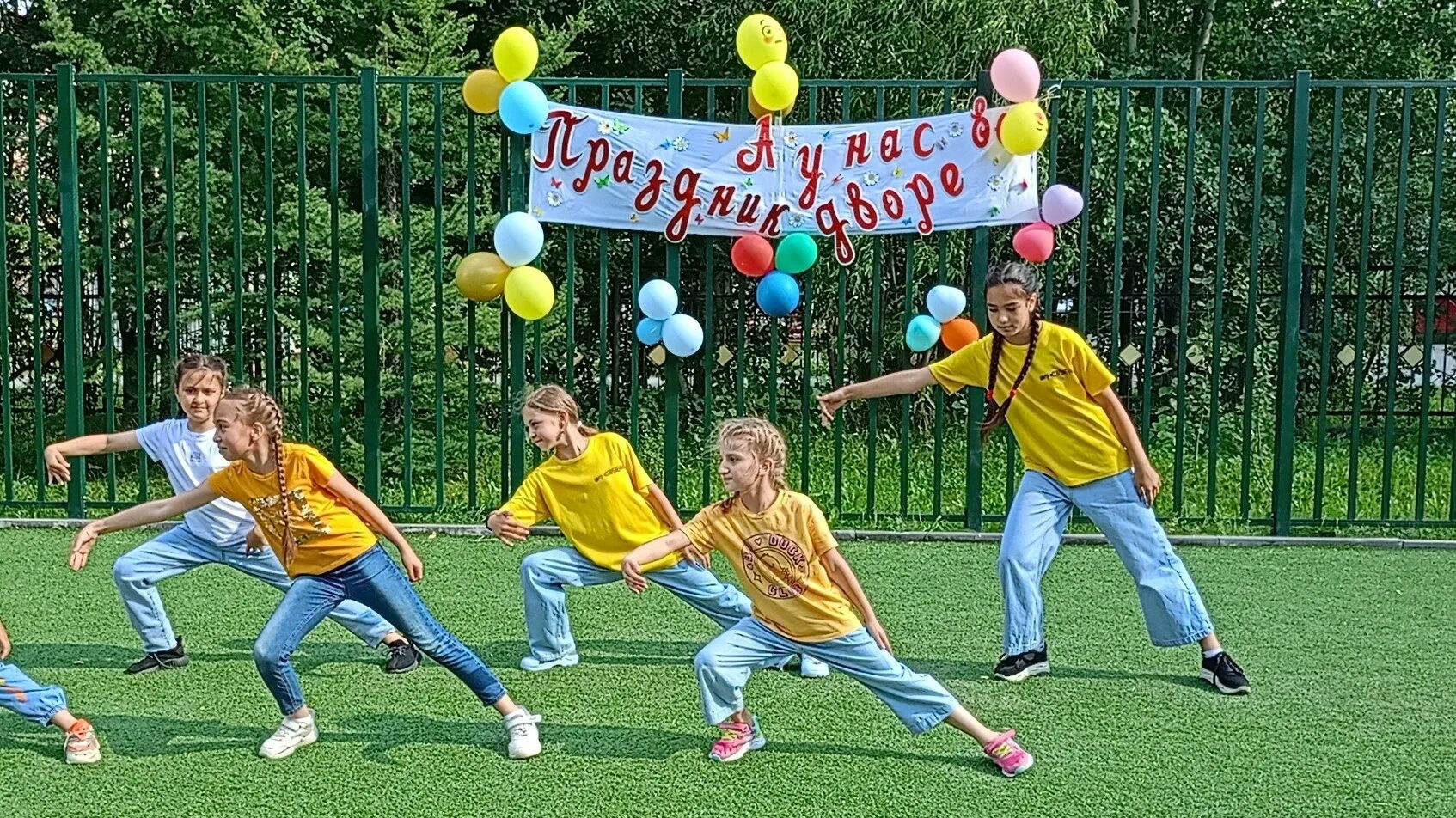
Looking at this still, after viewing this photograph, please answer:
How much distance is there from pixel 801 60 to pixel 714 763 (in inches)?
336

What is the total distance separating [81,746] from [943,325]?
4.82 meters

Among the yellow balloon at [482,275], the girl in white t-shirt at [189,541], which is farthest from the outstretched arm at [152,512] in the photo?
the yellow balloon at [482,275]

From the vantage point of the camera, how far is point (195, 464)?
17.8 feet

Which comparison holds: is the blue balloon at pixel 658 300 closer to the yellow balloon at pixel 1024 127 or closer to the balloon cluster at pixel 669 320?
the balloon cluster at pixel 669 320

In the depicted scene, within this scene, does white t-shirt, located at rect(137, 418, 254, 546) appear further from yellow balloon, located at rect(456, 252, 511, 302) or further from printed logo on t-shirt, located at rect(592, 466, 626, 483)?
yellow balloon, located at rect(456, 252, 511, 302)

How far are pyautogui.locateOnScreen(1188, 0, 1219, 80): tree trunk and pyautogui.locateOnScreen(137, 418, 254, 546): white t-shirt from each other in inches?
469

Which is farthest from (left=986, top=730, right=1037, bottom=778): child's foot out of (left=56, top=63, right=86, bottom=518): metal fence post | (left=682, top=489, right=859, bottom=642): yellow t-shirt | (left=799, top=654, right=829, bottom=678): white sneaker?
(left=56, top=63, right=86, bottom=518): metal fence post

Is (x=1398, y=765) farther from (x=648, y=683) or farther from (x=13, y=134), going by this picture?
(x=13, y=134)

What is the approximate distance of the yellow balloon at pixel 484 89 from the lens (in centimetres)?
763

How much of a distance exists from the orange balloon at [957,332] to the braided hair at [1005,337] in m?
2.22

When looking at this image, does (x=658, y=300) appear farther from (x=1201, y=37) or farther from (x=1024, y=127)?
(x=1201, y=37)

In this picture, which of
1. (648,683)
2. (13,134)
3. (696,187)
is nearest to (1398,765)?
(648,683)

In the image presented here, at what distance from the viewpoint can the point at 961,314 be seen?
8234 millimetres

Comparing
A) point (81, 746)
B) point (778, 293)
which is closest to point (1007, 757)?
point (81, 746)
